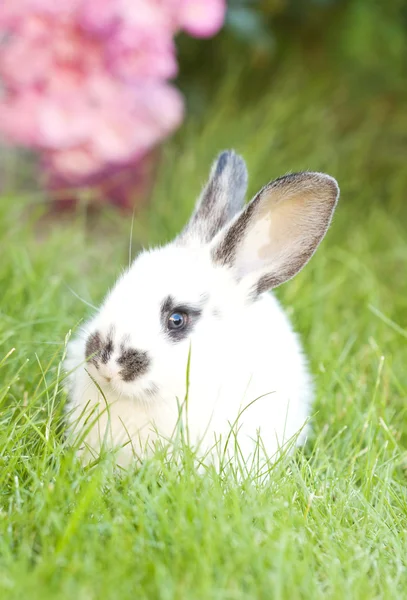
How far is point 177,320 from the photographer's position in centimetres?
276

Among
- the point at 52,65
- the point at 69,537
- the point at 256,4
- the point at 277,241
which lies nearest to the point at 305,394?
the point at 277,241

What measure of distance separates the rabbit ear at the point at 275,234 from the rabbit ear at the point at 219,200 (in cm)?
25

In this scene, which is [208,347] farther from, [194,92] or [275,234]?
[194,92]

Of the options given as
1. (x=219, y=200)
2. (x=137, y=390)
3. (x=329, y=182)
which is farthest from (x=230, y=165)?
(x=137, y=390)

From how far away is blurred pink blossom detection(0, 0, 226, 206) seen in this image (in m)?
4.28

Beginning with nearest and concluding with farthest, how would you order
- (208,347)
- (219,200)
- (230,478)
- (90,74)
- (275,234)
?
→ 1. (230,478)
2. (208,347)
3. (275,234)
4. (219,200)
5. (90,74)

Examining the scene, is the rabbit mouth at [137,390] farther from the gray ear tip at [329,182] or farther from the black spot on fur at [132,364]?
the gray ear tip at [329,182]

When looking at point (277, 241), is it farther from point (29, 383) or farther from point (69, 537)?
point (69, 537)

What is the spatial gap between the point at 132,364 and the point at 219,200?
2.96 feet

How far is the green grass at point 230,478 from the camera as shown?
2078 millimetres

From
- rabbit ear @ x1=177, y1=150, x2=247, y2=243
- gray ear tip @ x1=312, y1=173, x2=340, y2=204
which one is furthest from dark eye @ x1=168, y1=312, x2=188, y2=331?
gray ear tip @ x1=312, y1=173, x2=340, y2=204

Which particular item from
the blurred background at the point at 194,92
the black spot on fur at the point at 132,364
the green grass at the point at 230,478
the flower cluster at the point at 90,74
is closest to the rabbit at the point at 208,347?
the black spot on fur at the point at 132,364

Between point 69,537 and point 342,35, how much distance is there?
12.9 feet

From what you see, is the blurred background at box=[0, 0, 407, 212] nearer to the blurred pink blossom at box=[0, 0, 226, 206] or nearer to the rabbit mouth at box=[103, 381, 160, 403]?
the blurred pink blossom at box=[0, 0, 226, 206]
